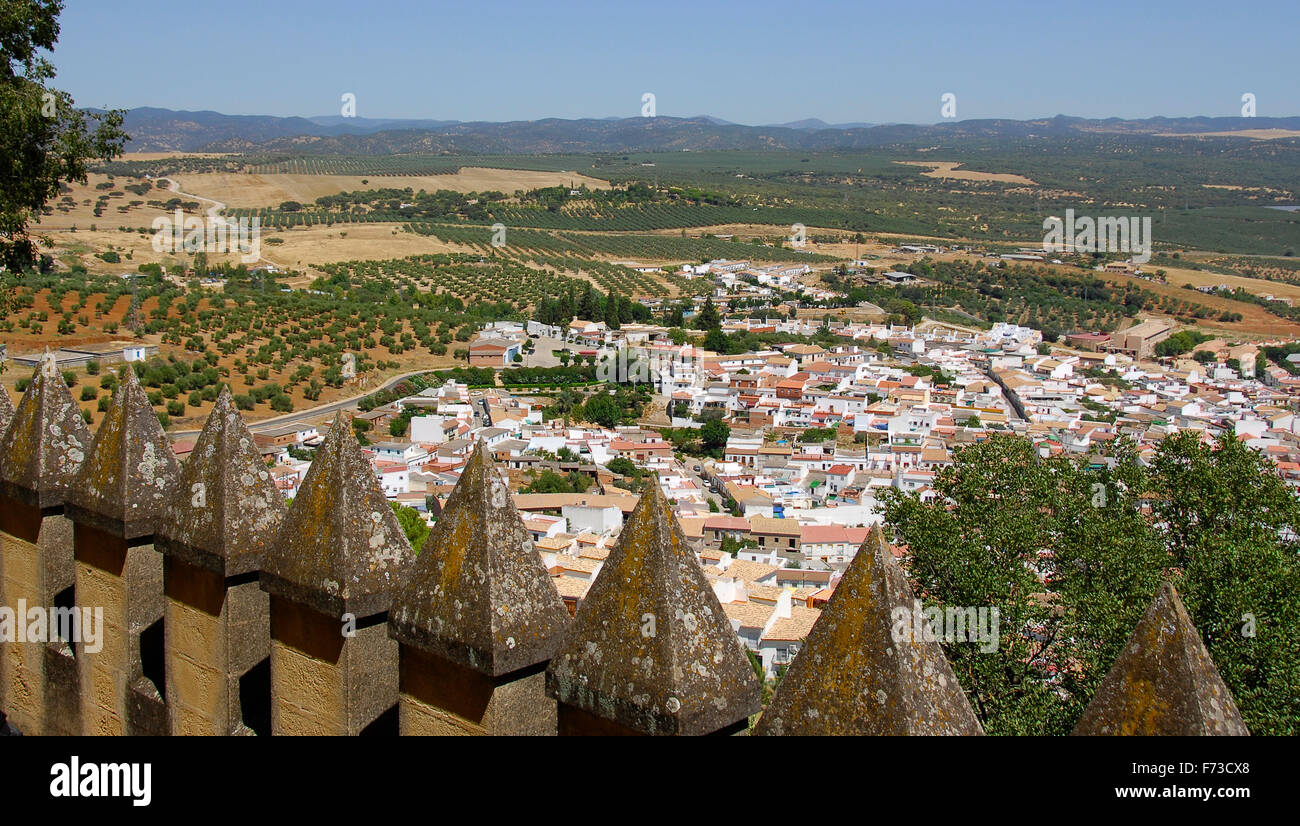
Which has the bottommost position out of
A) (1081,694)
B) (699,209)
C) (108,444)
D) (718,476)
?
(718,476)

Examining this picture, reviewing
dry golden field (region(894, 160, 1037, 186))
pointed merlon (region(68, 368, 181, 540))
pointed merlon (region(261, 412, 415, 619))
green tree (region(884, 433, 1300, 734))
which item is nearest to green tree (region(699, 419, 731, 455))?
green tree (region(884, 433, 1300, 734))

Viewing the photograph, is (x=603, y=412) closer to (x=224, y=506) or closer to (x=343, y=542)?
(x=224, y=506)

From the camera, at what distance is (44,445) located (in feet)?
16.6

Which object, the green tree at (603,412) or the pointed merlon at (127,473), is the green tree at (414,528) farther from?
the green tree at (603,412)

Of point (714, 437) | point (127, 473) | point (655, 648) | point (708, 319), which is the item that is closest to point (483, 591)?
point (655, 648)

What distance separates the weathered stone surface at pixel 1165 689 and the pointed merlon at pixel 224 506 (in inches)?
114

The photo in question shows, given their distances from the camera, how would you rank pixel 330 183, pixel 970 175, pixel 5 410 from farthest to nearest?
pixel 970 175 < pixel 330 183 < pixel 5 410

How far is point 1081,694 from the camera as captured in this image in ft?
28.8

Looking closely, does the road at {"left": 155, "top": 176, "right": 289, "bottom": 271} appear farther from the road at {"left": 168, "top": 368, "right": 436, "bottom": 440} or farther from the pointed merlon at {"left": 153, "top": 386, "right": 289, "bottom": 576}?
the pointed merlon at {"left": 153, "top": 386, "right": 289, "bottom": 576}

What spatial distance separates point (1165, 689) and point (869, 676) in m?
0.66

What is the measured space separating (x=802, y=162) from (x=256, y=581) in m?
200

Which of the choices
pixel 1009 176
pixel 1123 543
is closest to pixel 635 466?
pixel 1123 543

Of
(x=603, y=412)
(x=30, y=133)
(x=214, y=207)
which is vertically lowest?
(x=603, y=412)
